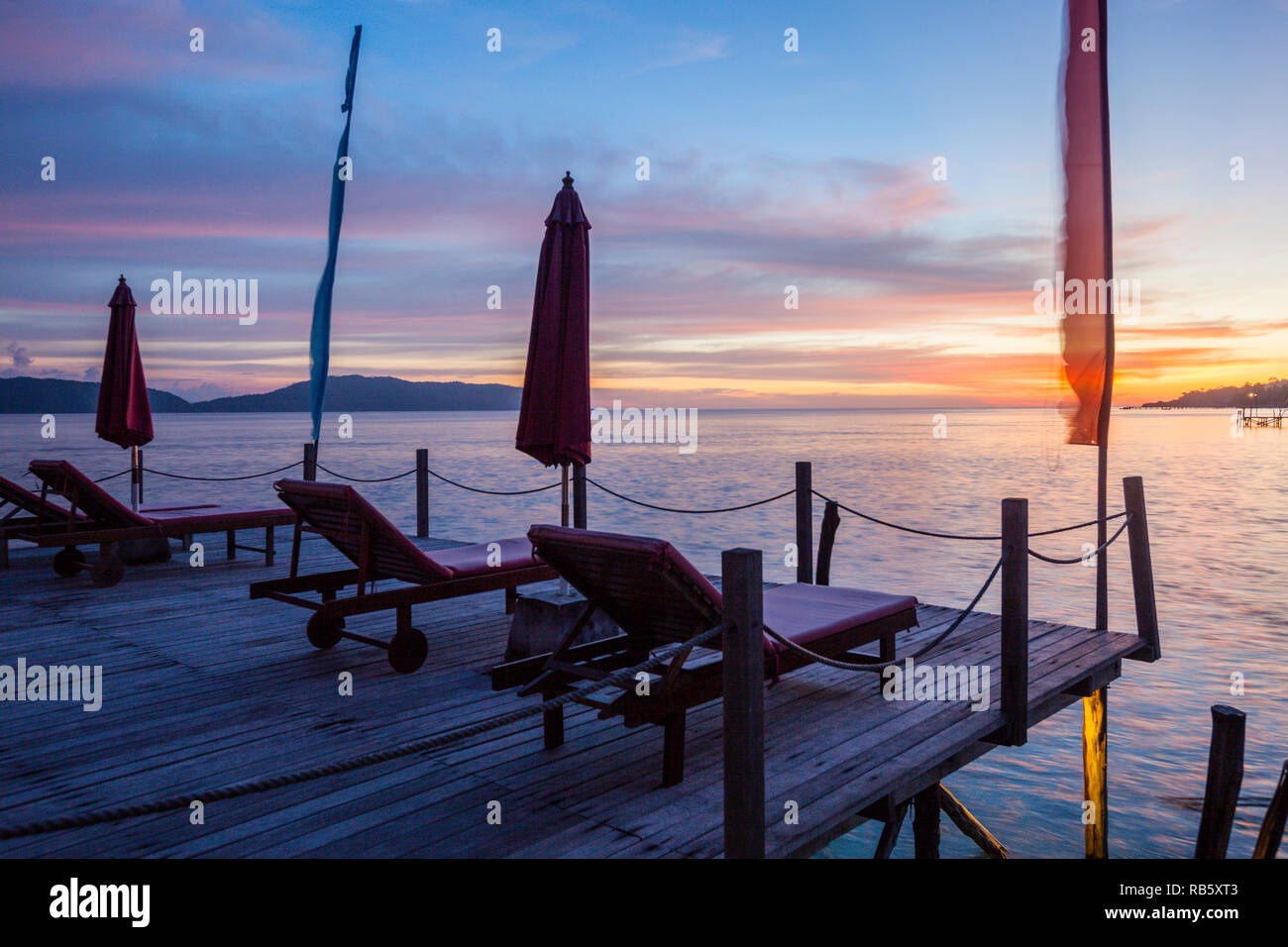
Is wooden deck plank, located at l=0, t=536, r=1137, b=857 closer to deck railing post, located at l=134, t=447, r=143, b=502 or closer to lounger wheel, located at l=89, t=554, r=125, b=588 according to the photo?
lounger wheel, located at l=89, t=554, r=125, b=588

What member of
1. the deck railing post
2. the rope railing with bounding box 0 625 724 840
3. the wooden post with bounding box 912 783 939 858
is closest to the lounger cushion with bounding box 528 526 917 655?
the rope railing with bounding box 0 625 724 840

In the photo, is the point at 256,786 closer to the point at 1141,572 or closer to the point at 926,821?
the point at 926,821

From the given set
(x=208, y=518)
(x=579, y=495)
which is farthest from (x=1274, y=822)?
(x=208, y=518)

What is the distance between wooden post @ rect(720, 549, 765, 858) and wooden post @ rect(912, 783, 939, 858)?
93.7 inches

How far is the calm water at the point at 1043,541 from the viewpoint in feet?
26.0

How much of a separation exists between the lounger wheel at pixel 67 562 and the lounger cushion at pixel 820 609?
7235 mm

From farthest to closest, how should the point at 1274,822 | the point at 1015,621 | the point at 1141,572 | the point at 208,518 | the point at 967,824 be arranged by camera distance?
the point at 208,518
the point at 1141,572
the point at 967,824
the point at 1015,621
the point at 1274,822

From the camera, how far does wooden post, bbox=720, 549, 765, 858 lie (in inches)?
105

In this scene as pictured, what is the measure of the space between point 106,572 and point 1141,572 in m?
9.08

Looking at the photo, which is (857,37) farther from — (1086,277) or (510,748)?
(510,748)

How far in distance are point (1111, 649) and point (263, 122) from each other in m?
13.4

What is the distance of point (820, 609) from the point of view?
4.98 m

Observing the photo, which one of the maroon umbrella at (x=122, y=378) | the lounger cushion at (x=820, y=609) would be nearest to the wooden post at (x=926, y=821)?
the lounger cushion at (x=820, y=609)

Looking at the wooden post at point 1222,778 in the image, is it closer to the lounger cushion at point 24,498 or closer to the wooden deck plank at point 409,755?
the wooden deck plank at point 409,755
